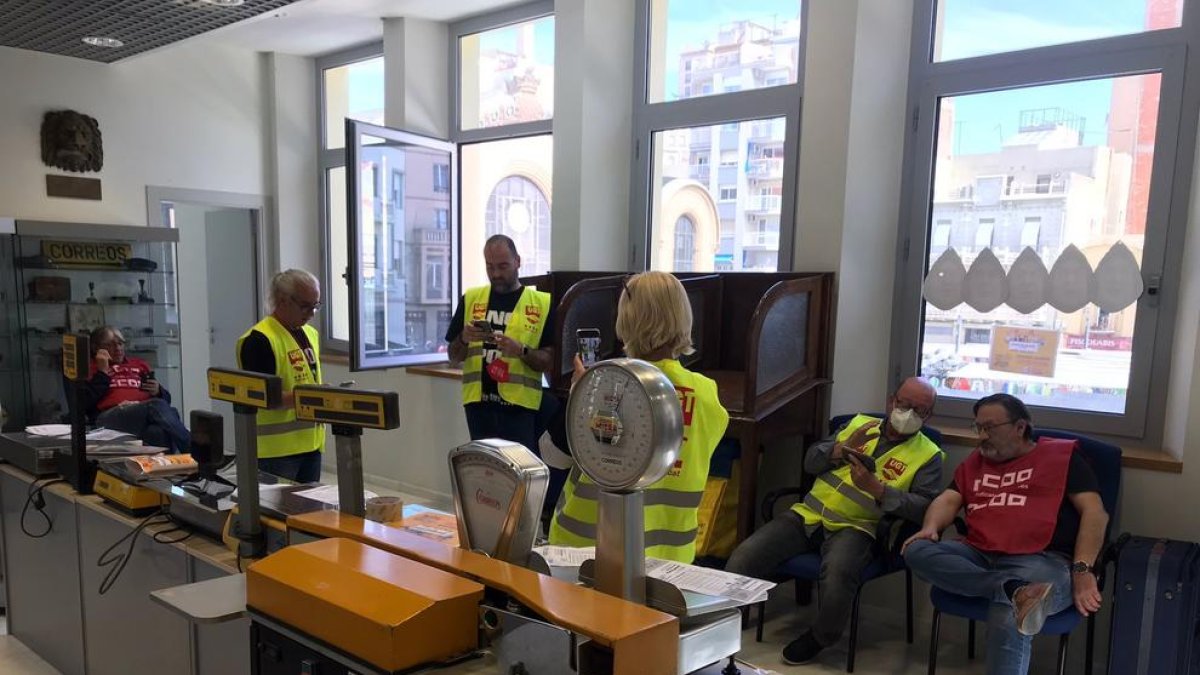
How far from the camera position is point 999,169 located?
343cm

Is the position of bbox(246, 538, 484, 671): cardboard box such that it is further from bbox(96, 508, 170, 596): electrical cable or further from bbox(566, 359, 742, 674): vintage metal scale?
bbox(96, 508, 170, 596): electrical cable

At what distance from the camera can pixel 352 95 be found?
605cm

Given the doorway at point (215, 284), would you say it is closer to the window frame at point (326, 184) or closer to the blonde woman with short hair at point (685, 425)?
the window frame at point (326, 184)

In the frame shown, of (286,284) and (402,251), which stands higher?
(402,251)

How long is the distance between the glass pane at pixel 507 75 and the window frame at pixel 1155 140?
217 centimetres

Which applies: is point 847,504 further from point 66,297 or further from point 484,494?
point 66,297

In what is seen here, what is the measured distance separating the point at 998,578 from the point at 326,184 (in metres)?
5.38

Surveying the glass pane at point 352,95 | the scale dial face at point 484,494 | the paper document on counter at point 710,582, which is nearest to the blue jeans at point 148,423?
the glass pane at point 352,95

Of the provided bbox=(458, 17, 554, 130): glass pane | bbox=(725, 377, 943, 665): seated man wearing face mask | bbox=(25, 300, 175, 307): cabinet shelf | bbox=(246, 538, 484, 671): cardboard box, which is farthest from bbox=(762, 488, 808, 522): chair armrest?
bbox=(25, 300, 175, 307): cabinet shelf

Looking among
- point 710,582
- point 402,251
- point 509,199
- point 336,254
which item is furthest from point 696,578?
point 336,254

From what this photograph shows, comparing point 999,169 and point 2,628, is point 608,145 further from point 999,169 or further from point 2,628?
point 2,628

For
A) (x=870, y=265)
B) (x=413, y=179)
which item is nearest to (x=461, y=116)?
(x=413, y=179)

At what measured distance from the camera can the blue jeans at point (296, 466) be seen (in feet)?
9.77

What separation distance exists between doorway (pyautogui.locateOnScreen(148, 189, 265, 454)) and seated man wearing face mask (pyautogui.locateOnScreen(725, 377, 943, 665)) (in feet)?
14.7
